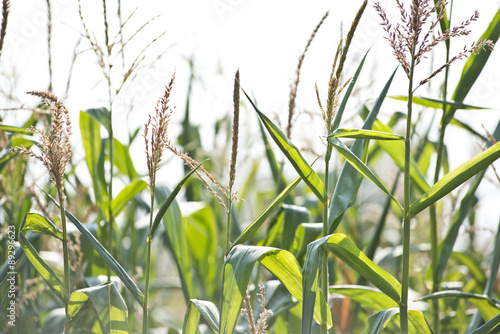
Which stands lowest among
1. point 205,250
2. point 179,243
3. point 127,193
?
point 205,250

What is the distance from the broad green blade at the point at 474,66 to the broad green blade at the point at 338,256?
0.45m

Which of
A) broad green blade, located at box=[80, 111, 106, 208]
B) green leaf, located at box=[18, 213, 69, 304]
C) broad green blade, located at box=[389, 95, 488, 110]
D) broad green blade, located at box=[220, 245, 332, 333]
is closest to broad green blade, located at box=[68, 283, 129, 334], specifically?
green leaf, located at box=[18, 213, 69, 304]

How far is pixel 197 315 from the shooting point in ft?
2.37

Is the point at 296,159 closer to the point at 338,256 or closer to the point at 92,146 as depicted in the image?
the point at 338,256

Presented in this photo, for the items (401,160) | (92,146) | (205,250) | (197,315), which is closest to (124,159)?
(92,146)

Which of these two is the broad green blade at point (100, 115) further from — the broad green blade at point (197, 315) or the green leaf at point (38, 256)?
the broad green blade at point (197, 315)

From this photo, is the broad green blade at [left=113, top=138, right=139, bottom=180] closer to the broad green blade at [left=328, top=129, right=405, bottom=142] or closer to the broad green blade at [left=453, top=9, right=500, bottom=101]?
the broad green blade at [left=328, top=129, right=405, bottom=142]

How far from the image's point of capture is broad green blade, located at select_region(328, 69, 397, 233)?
2.32ft

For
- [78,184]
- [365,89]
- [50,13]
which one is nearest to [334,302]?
[365,89]

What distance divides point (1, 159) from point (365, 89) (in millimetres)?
1159

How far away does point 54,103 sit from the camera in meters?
0.67

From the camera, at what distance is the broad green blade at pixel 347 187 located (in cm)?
71

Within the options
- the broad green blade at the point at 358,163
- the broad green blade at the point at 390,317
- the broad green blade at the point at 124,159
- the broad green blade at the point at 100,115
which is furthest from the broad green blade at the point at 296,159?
the broad green blade at the point at 124,159

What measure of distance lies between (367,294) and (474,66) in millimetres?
506
